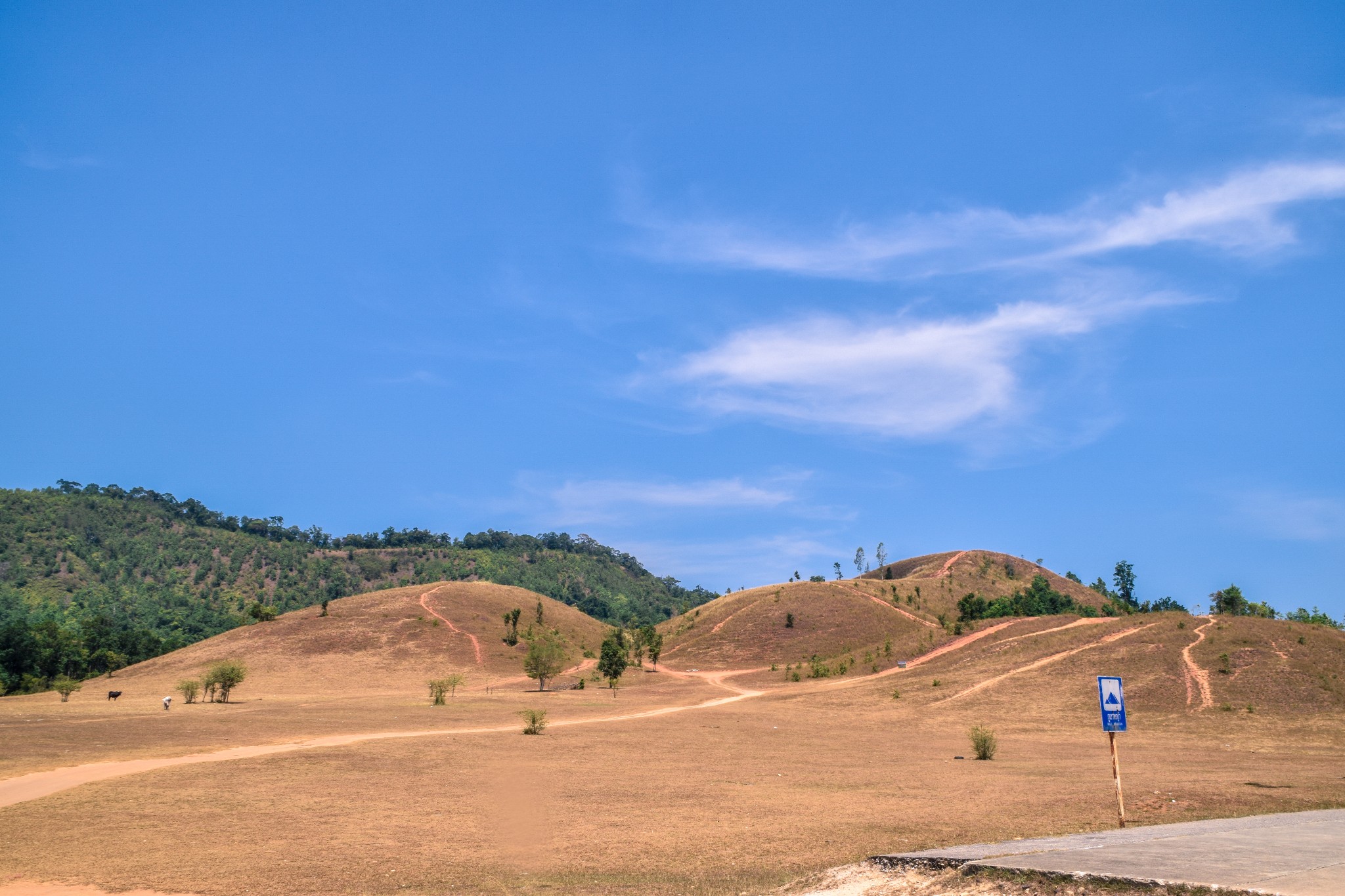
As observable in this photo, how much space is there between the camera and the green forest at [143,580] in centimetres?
9369

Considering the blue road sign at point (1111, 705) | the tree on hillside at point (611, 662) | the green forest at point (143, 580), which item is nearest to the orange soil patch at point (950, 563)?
the green forest at point (143, 580)

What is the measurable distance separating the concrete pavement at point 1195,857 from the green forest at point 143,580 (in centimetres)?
9314

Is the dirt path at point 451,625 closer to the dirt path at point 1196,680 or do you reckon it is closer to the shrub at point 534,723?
the shrub at point 534,723

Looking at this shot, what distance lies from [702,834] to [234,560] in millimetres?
176370

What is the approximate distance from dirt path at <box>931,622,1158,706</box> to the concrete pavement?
3773 cm

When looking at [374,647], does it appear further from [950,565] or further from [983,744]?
[950,565]

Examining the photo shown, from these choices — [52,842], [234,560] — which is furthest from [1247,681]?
[234,560]

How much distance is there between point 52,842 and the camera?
50.7 ft

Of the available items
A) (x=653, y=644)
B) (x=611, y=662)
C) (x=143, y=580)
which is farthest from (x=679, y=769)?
(x=143, y=580)

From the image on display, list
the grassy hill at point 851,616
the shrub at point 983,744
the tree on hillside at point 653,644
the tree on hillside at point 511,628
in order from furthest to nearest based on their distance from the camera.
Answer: the tree on hillside at point 511,628, the tree on hillside at point 653,644, the grassy hill at point 851,616, the shrub at point 983,744

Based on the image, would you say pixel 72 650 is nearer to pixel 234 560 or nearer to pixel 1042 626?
pixel 234 560

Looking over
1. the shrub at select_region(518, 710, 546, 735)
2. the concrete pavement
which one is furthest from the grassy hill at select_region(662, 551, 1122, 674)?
the concrete pavement

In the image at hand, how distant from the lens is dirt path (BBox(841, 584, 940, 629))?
9794 cm

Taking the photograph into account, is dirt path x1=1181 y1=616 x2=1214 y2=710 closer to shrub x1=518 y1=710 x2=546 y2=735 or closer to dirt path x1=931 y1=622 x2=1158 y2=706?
dirt path x1=931 y1=622 x2=1158 y2=706
